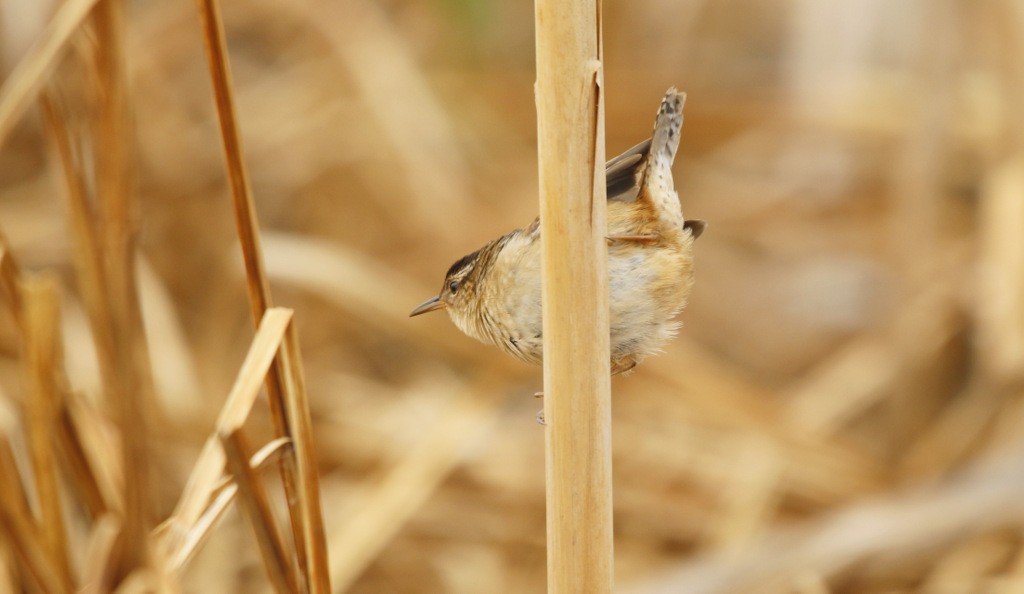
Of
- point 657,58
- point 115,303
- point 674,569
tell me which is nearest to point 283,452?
point 115,303

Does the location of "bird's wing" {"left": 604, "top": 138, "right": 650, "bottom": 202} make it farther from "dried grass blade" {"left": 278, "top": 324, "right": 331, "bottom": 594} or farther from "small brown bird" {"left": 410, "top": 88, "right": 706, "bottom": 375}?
"dried grass blade" {"left": 278, "top": 324, "right": 331, "bottom": 594}

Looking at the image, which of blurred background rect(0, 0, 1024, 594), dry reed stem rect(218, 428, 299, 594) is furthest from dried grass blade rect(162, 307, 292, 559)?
blurred background rect(0, 0, 1024, 594)

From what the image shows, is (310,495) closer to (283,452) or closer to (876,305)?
(283,452)

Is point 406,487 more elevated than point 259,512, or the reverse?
point 406,487

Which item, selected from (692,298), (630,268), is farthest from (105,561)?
(692,298)

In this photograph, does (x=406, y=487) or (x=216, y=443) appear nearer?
(x=216, y=443)

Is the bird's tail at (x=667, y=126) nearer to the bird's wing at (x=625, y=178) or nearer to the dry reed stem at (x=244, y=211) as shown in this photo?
the bird's wing at (x=625, y=178)

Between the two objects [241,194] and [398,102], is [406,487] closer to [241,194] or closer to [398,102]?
[398,102]
